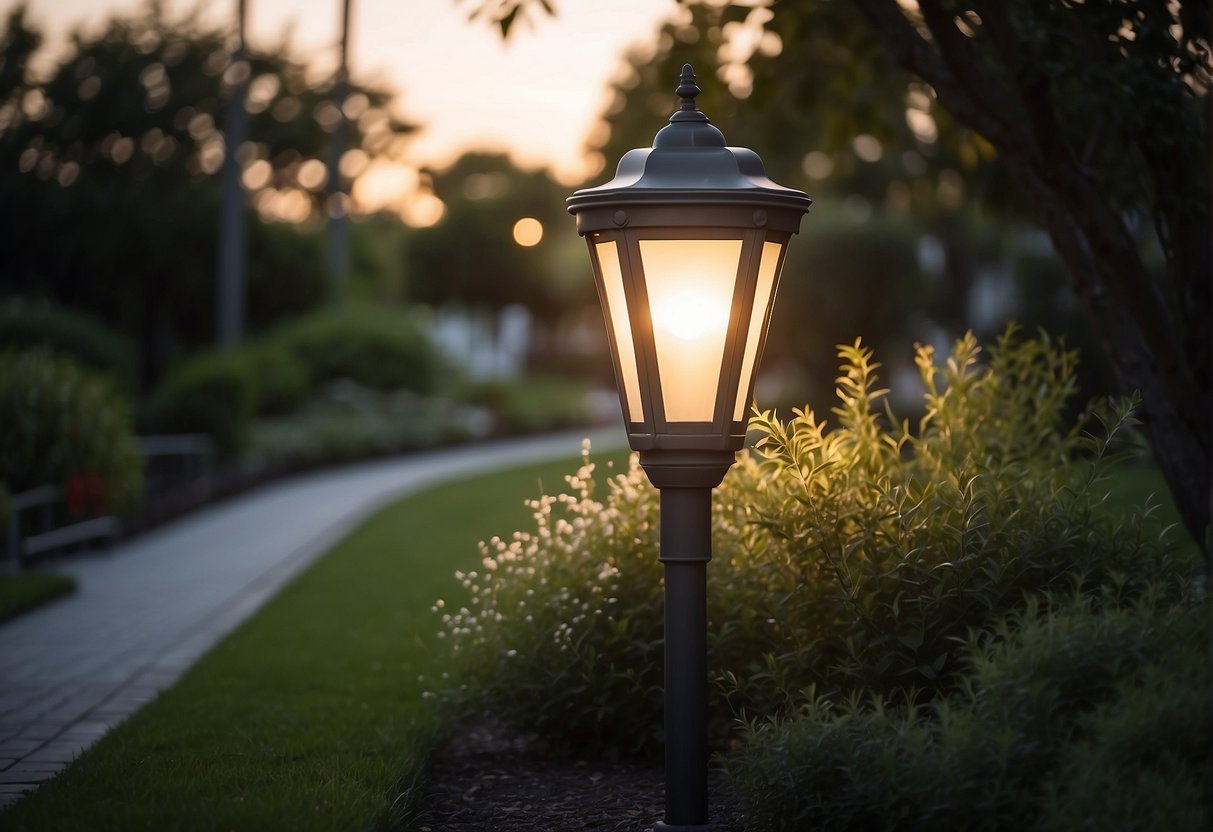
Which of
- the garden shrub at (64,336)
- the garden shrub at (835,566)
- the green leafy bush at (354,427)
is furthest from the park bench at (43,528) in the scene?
the green leafy bush at (354,427)

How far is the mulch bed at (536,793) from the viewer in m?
4.82

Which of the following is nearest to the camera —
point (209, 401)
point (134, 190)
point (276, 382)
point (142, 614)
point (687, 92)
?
point (687, 92)

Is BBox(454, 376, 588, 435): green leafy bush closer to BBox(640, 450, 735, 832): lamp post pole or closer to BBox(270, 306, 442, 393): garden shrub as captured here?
BBox(270, 306, 442, 393): garden shrub

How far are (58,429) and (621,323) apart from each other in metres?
9.18

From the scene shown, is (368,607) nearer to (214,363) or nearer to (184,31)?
(214,363)

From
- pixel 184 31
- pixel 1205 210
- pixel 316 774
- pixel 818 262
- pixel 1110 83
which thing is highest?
pixel 184 31

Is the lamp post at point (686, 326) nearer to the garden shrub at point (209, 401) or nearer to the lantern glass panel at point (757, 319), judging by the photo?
the lantern glass panel at point (757, 319)

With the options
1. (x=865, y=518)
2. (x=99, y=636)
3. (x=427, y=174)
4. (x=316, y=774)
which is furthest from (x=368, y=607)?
(x=427, y=174)

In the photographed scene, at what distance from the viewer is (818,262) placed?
26922 mm

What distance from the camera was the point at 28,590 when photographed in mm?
9672

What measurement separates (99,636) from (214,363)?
10.3 m

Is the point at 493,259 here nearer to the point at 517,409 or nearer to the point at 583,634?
the point at 517,409

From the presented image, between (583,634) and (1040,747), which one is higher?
(583,634)

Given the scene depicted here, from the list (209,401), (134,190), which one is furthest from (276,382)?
(134,190)
